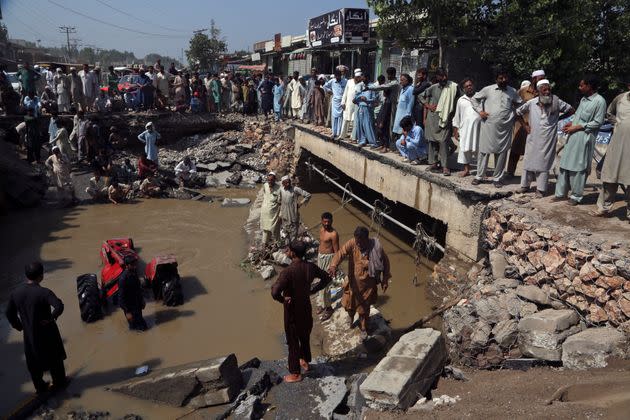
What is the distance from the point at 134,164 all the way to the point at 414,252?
10.8 metres

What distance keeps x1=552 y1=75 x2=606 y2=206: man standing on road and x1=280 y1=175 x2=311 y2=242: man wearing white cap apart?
4166mm

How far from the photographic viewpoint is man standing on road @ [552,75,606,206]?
562 centimetres

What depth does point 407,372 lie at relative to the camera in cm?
426

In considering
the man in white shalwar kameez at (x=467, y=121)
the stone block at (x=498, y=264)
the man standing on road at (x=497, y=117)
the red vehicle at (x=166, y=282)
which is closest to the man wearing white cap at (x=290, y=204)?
the red vehicle at (x=166, y=282)

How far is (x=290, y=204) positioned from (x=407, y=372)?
4.73 metres

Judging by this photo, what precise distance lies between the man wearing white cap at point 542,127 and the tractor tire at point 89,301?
643cm

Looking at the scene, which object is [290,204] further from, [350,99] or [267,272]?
[350,99]

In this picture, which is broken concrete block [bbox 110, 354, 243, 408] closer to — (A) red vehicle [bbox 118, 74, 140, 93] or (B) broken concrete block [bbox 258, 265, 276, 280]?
(B) broken concrete block [bbox 258, 265, 276, 280]

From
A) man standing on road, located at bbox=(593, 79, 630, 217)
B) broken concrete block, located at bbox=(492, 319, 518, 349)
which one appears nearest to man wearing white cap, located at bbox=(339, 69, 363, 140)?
man standing on road, located at bbox=(593, 79, 630, 217)

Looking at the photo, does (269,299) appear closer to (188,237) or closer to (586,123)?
(188,237)

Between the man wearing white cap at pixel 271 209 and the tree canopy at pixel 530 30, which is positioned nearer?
the man wearing white cap at pixel 271 209

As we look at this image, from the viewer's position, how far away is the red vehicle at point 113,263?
7.32 m

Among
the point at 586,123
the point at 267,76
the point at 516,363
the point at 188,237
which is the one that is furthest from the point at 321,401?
the point at 267,76

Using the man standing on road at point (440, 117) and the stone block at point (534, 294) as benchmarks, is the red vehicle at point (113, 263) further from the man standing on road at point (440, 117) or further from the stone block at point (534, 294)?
the stone block at point (534, 294)
